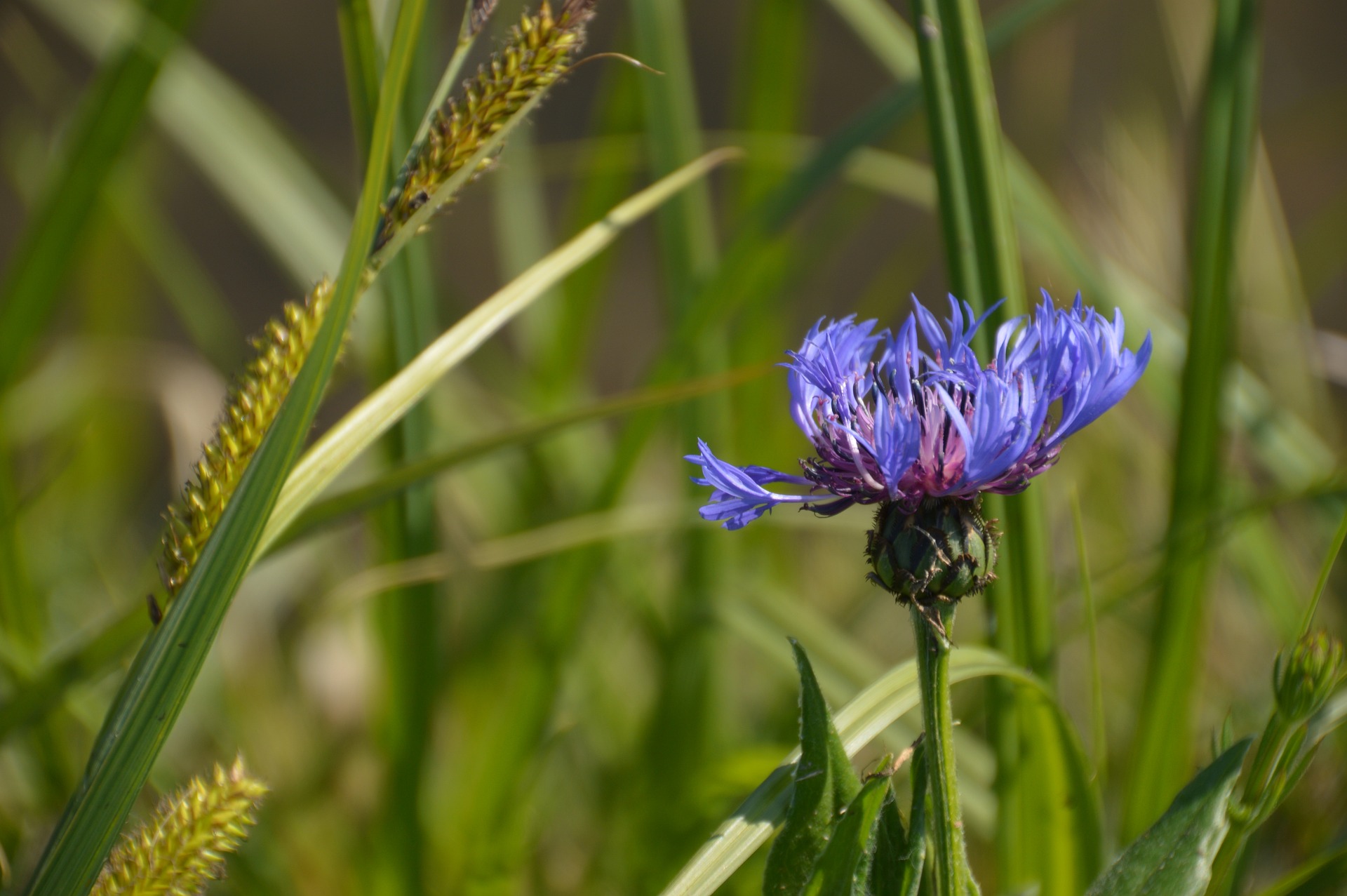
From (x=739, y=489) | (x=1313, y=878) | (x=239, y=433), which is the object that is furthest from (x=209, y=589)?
(x=1313, y=878)

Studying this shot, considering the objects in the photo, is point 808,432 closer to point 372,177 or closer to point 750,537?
point 372,177

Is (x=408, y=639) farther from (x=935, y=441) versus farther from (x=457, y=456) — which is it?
(x=935, y=441)

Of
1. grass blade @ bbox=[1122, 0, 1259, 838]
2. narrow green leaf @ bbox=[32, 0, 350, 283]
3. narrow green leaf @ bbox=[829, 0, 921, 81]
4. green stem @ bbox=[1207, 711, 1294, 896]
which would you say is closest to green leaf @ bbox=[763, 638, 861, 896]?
green stem @ bbox=[1207, 711, 1294, 896]

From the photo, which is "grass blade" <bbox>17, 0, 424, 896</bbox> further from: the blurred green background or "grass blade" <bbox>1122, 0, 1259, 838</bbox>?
"grass blade" <bbox>1122, 0, 1259, 838</bbox>

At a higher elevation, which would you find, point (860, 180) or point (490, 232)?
point (490, 232)

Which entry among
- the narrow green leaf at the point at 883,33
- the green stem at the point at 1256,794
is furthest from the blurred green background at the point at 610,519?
the green stem at the point at 1256,794

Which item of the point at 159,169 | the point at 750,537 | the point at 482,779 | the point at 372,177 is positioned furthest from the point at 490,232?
the point at 372,177

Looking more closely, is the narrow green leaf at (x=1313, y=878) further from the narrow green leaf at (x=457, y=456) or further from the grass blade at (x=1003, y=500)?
the narrow green leaf at (x=457, y=456)
